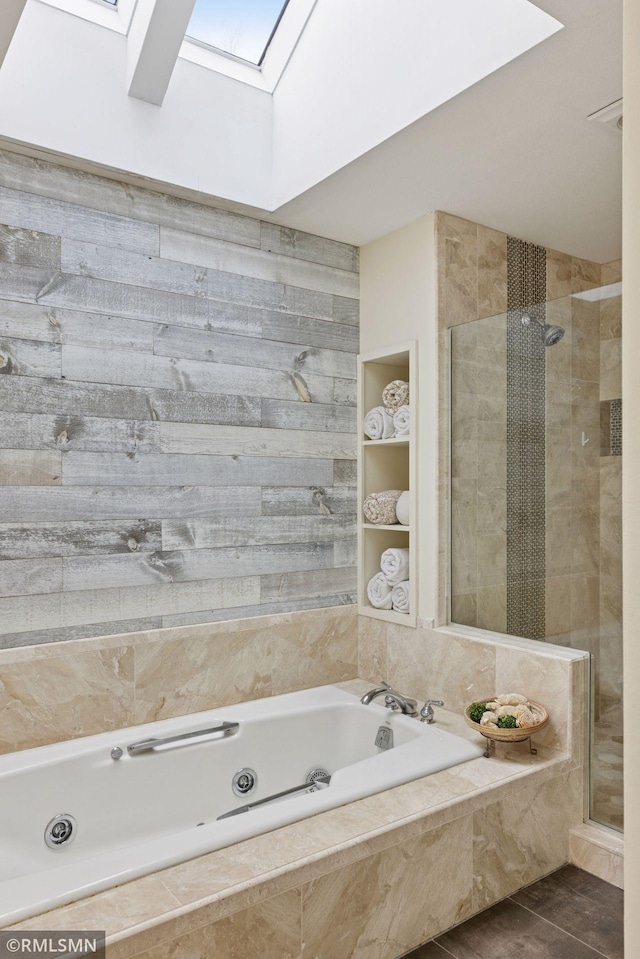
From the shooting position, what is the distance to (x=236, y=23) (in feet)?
8.18

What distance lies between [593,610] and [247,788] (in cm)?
142

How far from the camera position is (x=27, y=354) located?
2336mm

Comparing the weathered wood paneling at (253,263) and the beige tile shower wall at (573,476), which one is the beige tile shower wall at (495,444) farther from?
the weathered wood paneling at (253,263)

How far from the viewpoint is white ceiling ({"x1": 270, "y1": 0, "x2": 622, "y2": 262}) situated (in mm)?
1812

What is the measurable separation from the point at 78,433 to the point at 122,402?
0.66ft

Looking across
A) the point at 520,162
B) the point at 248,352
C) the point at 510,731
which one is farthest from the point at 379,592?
the point at 520,162

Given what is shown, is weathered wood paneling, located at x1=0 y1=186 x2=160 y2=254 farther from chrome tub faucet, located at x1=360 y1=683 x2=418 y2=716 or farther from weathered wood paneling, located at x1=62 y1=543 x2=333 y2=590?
chrome tub faucet, located at x1=360 y1=683 x2=418 y2=716

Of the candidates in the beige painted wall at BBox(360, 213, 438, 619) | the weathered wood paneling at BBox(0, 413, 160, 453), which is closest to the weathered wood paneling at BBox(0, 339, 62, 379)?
the weathered wood paneling at BBox(0, 413, 160, 453)

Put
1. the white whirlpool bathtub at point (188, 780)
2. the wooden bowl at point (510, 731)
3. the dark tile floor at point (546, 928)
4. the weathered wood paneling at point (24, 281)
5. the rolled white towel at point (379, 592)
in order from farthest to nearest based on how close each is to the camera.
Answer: the rolled white towel at point (379, 592), the weathered wood paneling at point (24, 281), the wooden bowl at point (510, 731), the dark tile floor at point (546, 928), the white whirlpool bathtub at point (188, 780)

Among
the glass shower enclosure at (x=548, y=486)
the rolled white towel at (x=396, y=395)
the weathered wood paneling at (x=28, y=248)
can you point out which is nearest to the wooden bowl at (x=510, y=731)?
the glass shower enclosure at (x=548, y=486)

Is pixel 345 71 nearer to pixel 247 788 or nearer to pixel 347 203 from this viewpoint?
pixel 347 203

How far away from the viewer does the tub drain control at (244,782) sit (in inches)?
98.2

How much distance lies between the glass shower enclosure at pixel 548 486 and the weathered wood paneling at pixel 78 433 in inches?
50.2

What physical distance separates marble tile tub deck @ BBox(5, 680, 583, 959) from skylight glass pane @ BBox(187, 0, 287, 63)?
267 centimetres
